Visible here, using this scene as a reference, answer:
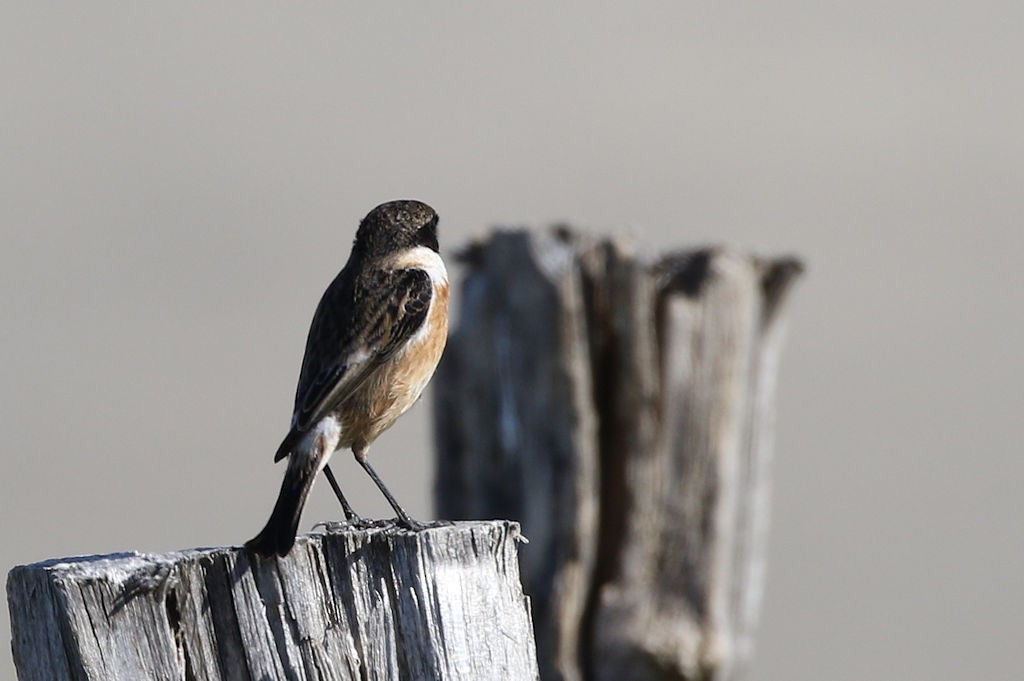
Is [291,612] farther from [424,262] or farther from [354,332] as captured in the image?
[424,262]

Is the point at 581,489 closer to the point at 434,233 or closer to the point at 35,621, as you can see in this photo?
the point at 434,233

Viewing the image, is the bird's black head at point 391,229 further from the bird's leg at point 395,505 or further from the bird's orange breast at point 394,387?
the bird's leg at point 395,505

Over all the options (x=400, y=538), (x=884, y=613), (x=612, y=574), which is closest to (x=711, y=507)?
(x=612, y=574)

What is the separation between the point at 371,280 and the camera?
572 cm

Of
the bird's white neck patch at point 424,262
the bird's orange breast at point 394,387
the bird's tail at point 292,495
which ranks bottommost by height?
the bird's tail at point 292,495

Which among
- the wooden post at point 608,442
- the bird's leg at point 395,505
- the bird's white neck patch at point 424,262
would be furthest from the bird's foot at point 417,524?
the wooden post at point 608,442

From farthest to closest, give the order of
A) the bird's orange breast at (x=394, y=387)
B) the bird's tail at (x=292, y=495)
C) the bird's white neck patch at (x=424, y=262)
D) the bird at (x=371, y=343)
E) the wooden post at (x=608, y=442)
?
the wooden post at (x=608, y=442) < the bird's white neck patch at (x=424, y=262) < the bird's orange breast at (x=394, y=387) < the bird at (x=371, y=343) < the bird's tail at (x=292, y=495)

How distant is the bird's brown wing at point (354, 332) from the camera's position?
17.5ft

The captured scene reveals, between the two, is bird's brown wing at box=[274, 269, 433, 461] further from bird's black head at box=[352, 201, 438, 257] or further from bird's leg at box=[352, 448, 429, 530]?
bird's leg at box=[352, 448, 429, 530]

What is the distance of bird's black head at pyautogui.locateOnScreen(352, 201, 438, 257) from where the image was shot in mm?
5867

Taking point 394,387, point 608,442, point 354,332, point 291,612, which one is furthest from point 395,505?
point 608,442

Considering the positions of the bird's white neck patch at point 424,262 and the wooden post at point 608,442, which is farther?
the wooden post at point 608,442

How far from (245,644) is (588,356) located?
451 centimetres

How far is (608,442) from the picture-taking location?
828 centimetres
